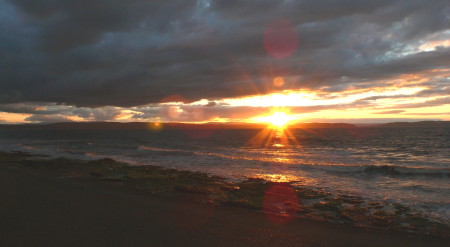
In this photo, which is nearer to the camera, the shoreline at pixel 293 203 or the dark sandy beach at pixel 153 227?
the dark sandy beach at pixel 153 227

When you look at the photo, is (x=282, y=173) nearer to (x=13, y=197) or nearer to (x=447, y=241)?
(x=447, y=241)

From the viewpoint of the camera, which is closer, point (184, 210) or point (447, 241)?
point (447, 241)

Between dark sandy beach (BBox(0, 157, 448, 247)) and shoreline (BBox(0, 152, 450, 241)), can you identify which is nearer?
dark sandy beach (BBox(0, 157, 448, 247))

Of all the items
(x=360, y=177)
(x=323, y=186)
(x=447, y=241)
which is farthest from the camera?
(x=360, y=177)

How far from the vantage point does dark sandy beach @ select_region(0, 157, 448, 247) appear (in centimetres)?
761

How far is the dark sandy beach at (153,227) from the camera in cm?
761

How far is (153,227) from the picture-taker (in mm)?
8656

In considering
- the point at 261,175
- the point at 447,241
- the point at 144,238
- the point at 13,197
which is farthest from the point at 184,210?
the point at 261,175

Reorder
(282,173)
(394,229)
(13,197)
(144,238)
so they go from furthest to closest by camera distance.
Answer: (282,173) < (13,197) < (394,229) < (144,238)

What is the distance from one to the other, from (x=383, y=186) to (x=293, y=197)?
7.55 m

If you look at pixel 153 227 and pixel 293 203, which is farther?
pixel 293 203

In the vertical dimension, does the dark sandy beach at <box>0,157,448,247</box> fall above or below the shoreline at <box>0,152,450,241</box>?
above

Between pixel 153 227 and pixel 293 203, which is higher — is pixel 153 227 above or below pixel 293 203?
above

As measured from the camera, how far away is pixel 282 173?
24.9 m
